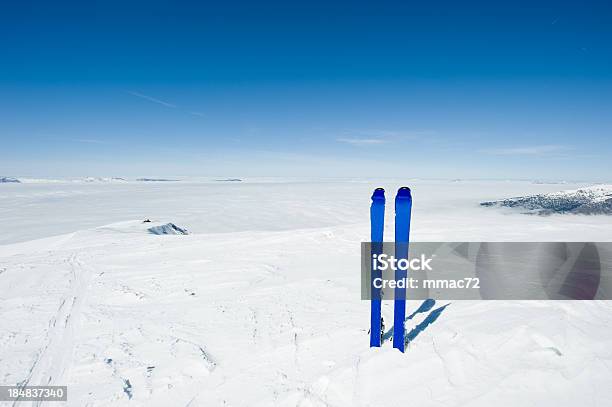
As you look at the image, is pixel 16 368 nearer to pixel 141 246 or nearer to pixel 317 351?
pixel 317 351

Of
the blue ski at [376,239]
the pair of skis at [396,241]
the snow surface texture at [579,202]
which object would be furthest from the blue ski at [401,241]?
the snow surface texture at [579,202]

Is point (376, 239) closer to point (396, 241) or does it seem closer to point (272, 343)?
point (396, 241)

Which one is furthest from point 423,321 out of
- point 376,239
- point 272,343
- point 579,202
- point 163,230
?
point 579,202

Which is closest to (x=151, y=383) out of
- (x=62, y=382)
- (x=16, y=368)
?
(x=62, y=382)

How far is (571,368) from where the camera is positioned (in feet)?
12.4

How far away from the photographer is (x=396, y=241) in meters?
4.34

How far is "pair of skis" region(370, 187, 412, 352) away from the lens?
159 inches

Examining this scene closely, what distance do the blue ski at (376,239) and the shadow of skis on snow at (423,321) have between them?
0.40 metres

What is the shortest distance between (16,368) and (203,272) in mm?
4737

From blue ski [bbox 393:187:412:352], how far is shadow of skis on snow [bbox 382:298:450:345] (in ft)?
1.29

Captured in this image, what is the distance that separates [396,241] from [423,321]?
2009 mm

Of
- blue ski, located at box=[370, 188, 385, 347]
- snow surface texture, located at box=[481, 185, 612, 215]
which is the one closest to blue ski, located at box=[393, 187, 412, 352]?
blue ski, located at box=[370, 188, 385, 347]

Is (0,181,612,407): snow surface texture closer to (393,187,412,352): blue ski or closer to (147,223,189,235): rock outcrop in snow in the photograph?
(393,187,412,352): blue ski

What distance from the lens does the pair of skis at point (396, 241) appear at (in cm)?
405
